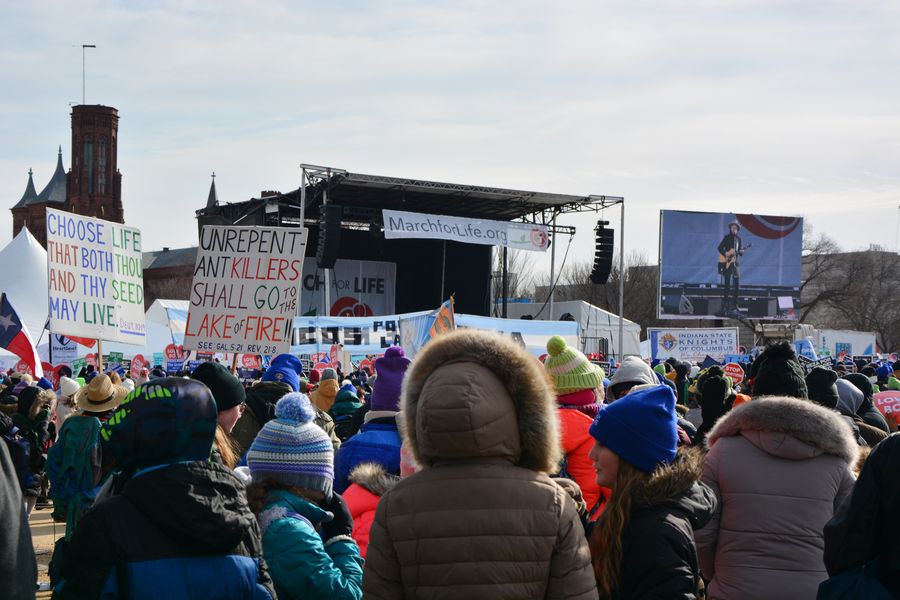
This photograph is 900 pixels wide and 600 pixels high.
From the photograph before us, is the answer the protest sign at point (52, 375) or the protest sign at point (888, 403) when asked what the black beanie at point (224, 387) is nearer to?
the protest sign at point (888, 403)

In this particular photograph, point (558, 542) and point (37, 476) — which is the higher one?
point (558, 542)

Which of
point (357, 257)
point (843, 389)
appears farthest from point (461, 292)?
point (843, 389)

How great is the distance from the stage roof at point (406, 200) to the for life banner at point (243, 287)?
17.3m

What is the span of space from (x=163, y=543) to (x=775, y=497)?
79.8 inches

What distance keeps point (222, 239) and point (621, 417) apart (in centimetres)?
769

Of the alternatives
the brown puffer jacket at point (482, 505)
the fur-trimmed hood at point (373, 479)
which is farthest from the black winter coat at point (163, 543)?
the fur-trimmed hood at point (373, 479)

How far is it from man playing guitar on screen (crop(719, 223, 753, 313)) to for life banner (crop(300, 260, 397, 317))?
1327 cm

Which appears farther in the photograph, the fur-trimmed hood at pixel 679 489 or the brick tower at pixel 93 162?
the brick tower at pixel 93 162

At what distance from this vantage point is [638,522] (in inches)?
110

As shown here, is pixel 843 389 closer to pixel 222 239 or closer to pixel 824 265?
pixel 222 239

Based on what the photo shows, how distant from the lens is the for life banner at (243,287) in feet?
31.7

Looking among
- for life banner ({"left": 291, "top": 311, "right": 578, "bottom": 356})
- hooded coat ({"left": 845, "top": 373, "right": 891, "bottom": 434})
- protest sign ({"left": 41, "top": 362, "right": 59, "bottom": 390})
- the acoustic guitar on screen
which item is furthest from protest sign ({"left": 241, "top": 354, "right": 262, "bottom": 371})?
the acoustic guitar on screen

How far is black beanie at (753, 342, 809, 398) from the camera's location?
4.42 metres

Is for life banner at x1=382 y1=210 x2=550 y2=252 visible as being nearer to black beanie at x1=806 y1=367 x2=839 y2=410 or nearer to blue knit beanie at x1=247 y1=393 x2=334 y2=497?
black beanie at x1=806 y1=367 x2=839 y2=410
